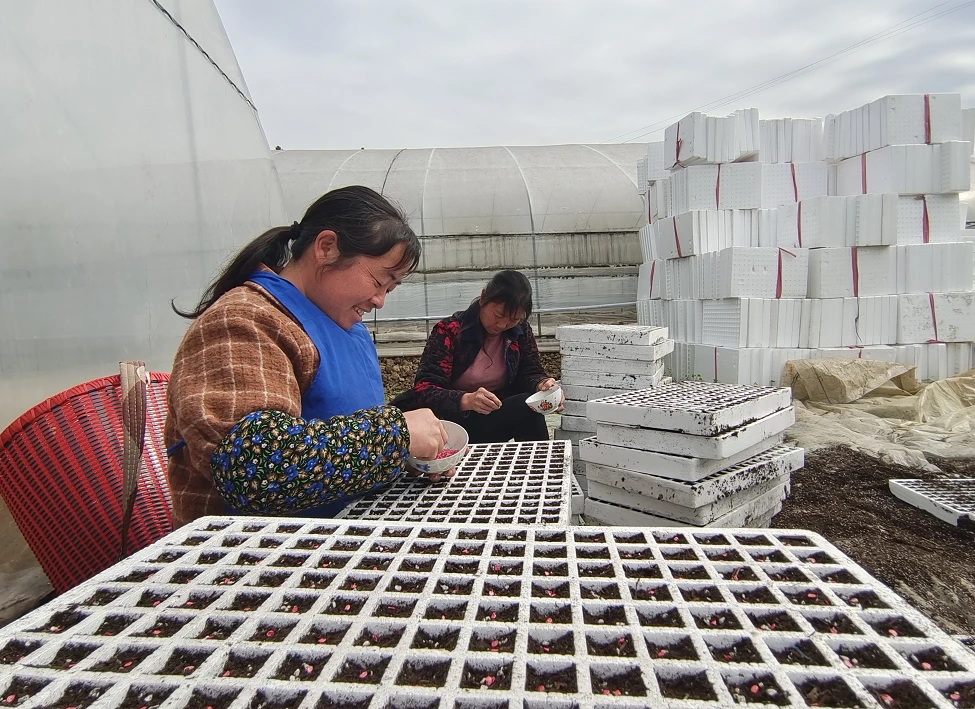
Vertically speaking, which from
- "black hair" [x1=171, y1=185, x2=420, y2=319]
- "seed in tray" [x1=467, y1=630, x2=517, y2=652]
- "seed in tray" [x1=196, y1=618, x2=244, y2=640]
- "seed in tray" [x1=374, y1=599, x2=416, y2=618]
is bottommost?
"seed in tray" [x1=467, y1=630, x2=517, y2=652]

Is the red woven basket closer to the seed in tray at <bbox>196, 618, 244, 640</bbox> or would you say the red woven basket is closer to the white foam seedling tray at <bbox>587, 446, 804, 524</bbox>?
the seed in tray at <bbox>196, 618, 244, 640</bbox>

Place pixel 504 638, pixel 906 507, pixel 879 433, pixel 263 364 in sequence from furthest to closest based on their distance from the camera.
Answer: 1. pixel 879 433
2. pixel 906 507
3. pixel 263 364
4. pixel 504 638

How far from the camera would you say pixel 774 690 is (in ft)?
1.79

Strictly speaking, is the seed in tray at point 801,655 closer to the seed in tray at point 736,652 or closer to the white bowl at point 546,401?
the seed in tray at point 736,652

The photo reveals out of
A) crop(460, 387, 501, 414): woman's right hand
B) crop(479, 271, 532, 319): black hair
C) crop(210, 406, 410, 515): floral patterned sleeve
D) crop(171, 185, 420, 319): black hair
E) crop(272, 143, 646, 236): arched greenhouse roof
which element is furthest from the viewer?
crop(272, 143, 646, 236): arched greenhouse roof

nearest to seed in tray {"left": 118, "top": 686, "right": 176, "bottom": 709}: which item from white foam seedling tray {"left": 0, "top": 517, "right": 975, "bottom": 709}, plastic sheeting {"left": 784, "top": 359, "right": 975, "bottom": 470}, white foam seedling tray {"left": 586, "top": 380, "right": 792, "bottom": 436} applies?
white foam seedling tray {"left": 0, "top": 517, "right": 975, "bottom": 709}

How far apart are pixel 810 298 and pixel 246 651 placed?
571 cm

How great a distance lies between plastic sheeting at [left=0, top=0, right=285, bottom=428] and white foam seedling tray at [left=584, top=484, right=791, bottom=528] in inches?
84.2

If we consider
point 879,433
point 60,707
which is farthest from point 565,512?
point 879,433

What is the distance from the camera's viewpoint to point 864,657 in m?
0.60

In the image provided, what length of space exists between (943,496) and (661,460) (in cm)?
165

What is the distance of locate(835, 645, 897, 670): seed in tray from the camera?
1.92 feet

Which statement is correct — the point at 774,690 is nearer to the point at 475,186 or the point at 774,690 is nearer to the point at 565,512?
the point at 565,512

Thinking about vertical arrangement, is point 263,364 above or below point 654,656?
above
